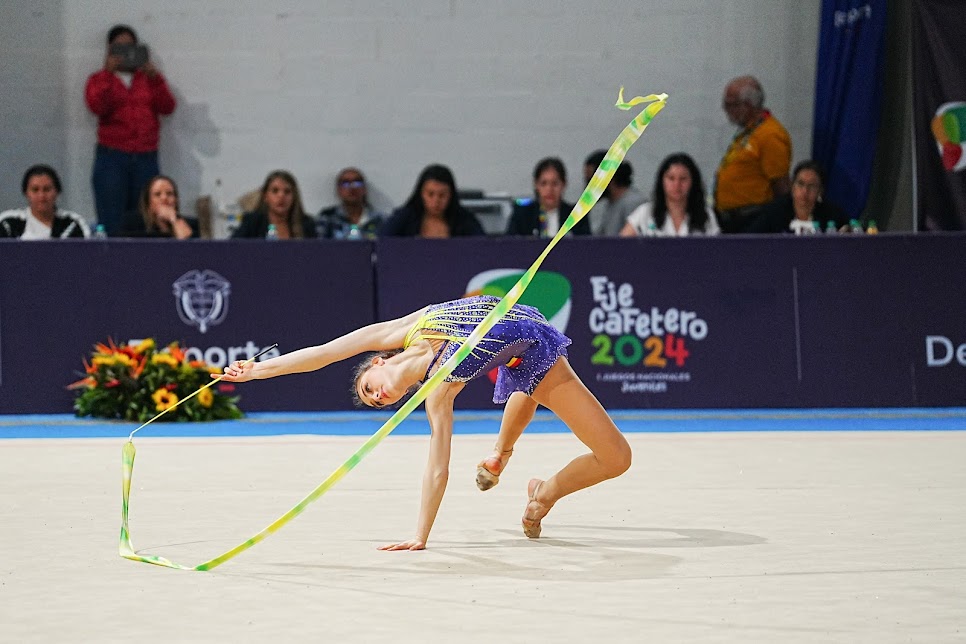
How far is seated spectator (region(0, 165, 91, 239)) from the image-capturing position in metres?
9.41

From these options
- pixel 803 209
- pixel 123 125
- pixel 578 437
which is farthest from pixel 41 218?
pixel 578 437

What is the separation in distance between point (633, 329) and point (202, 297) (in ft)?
8.86

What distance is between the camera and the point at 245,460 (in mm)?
6855

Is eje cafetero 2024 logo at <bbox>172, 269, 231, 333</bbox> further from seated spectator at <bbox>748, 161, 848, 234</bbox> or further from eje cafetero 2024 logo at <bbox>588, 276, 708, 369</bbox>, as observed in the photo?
seated spectator at <bbox>748, 161, 848, 234</bbox>

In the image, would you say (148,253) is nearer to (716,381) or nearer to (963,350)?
(716,381)

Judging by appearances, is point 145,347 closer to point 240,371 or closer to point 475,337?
point 240,371

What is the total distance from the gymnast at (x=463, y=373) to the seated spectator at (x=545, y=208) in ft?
16.0

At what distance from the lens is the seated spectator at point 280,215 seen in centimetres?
936

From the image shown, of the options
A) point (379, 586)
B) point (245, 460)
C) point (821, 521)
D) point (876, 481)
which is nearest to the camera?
point (379, 586)

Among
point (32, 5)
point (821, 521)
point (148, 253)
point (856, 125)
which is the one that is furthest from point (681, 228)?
point (32, 5)

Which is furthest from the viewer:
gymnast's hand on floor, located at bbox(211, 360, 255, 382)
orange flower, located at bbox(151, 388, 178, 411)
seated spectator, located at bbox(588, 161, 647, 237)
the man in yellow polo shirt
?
the man in yellow polo shirt

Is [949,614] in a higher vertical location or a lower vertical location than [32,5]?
lower

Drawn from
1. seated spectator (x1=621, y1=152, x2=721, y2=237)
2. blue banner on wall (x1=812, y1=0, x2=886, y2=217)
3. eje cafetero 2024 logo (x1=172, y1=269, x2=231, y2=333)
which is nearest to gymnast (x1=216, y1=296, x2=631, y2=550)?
eje cafetero 2024 logo (x1=172, y1=269, x2=231, y2=333)

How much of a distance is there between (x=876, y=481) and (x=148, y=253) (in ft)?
15.6
